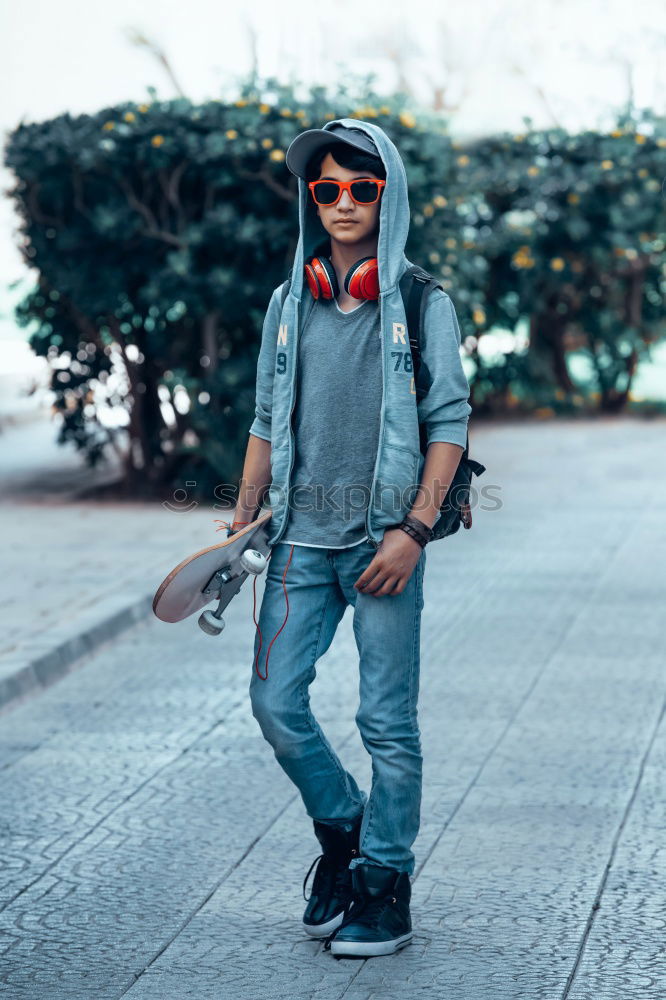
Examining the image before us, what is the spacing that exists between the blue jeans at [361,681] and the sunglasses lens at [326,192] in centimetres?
84

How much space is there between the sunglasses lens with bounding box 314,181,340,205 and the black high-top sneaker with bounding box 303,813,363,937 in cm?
155

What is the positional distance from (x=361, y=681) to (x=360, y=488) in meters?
0.48

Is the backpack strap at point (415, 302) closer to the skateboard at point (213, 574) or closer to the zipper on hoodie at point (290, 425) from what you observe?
the zipper on hoodie at point (290, 425)

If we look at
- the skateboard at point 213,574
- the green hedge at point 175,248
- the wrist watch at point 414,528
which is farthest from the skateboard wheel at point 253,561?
the green hedge at point 175,248

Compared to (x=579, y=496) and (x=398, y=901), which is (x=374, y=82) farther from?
(x=398, y=901)

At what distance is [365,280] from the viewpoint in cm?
378

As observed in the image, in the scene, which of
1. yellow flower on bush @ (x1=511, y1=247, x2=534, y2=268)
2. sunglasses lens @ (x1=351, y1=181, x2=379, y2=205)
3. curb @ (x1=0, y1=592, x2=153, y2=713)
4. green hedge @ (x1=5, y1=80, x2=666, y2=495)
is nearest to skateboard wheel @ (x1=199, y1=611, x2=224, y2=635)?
sunglasses lens @ (x1=351, y1=181, x2=379, y2=205)

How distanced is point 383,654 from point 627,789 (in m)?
1.71

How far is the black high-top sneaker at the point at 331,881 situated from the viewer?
397cm

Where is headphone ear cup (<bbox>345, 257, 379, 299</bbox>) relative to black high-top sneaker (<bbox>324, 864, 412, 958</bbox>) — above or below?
above

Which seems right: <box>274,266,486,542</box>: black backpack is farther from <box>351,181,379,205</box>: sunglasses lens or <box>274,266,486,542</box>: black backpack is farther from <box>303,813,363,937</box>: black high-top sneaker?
<box>303,813,363,937</box>: black high-top sneaker

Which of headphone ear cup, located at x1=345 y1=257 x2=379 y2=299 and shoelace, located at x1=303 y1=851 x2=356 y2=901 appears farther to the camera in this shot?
shoelace, located at x1=303 y1=851 x2=356 y2=901

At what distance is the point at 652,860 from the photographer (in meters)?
4.52

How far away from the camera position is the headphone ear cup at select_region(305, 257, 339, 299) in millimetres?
3824
